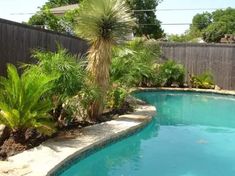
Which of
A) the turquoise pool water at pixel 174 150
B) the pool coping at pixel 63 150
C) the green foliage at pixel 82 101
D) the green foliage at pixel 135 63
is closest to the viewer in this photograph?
the pool coping at pixel 63 150

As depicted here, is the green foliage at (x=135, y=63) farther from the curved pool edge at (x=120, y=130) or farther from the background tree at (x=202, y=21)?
the background tree at (x=202, y=21)

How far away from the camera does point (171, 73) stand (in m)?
17.5

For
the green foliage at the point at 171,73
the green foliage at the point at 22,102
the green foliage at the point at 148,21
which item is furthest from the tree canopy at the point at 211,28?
the green foliage at the point at 22,102

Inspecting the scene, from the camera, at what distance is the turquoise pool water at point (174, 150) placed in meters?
6.08

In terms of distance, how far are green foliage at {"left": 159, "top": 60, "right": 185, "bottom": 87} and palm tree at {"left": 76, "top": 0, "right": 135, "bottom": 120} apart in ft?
29.5

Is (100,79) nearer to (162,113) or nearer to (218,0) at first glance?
(162,113)

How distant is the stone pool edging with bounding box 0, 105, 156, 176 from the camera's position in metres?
4.91

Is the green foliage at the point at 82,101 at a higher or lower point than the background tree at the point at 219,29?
lower

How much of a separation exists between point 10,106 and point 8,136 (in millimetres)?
492

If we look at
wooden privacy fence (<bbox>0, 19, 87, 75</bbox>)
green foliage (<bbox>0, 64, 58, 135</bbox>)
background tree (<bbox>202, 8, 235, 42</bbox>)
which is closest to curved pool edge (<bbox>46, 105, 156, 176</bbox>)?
green foliage (<bbox>0, 64, 58, 135</bbox>)

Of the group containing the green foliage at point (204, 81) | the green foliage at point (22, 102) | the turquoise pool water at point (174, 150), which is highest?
the green foliage at point (22, 102)

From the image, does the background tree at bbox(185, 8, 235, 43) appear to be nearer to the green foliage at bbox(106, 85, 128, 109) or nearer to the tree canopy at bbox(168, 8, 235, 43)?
the tree canopy at bbox(168, 8, 235, 43)

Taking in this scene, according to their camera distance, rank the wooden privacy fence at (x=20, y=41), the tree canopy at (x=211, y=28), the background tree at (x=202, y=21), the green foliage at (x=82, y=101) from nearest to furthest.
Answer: the green foliage at (x=82, y=101)
the wooden privacy fence at (x=20, y=41)
the tree canopy at (x=211, y=28)
the background tree at (x=202, y=21)

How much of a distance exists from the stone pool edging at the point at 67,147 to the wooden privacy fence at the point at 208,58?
372 inches
